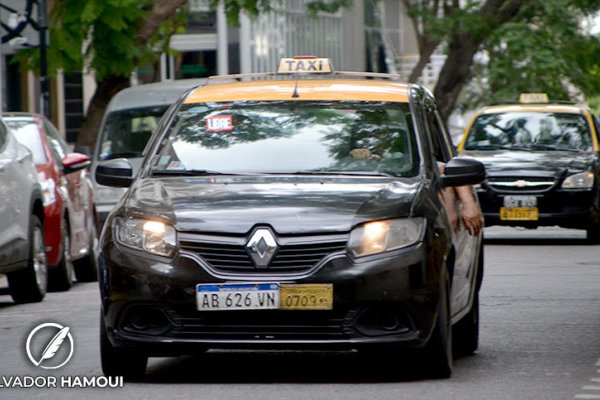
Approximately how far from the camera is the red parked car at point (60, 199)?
16375mm

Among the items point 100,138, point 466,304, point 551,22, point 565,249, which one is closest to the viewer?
point 466,304

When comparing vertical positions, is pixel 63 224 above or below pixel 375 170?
below

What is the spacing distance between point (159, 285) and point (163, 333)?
0.26 metres

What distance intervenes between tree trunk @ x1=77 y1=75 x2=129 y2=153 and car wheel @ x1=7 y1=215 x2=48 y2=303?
12.7 metres

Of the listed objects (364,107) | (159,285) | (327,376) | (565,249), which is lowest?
(565,249)

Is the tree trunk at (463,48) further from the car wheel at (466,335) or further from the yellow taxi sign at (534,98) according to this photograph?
the car wheel at (466,335)

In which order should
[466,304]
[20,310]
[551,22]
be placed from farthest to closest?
[551,22] → [20,310] → [466,304]

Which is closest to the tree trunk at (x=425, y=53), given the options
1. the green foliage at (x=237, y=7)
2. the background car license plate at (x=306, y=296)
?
the green foliage at (x=237, y=7)

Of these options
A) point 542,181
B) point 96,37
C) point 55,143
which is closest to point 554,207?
point 542,181

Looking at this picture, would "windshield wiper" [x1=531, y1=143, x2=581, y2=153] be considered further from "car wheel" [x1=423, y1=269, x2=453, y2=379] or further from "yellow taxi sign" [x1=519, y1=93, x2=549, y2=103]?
"car wheel" [x1=423, y1=269, x2=453, y2=379]

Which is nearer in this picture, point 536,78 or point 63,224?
point 63,224

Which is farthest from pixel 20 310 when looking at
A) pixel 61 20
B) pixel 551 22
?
pixel 551 22

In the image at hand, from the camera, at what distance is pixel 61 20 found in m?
26.3

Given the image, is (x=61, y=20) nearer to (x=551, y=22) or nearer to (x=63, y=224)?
(x=63, y=224)
